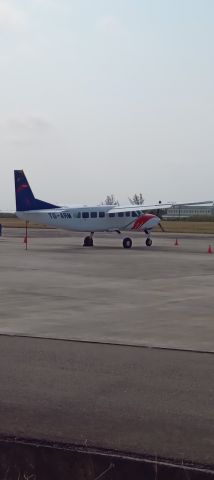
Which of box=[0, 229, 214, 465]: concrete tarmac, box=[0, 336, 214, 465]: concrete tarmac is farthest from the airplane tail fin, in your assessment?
box=[0, 336, 214, 465]: concrete tarmac

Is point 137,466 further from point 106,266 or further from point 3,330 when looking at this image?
point 106,266

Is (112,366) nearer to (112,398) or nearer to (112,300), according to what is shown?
(112,398)

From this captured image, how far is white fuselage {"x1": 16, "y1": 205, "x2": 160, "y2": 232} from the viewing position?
130ft

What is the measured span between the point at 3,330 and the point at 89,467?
6.32 metres

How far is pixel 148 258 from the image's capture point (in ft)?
97.5

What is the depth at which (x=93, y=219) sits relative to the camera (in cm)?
3969

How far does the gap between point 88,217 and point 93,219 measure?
327 mm

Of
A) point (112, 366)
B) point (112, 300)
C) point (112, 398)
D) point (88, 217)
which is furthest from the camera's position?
point (88, 217)

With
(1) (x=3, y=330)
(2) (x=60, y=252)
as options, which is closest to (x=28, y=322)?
(1) (x=3, y=330)

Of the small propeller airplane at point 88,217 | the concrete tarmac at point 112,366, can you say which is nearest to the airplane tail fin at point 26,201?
the small propeller airplane at point 88,217

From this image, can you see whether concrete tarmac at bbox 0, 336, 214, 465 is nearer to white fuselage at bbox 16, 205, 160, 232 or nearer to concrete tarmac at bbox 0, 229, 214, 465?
concrete tarmac at bbox 0, 229, 214, 465

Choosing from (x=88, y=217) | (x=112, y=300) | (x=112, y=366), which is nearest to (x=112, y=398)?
(x=112, y=366)

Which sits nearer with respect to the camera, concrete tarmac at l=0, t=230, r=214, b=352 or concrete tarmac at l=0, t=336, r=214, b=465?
concrete tarmac at l=0, t=336, r=214, b=465

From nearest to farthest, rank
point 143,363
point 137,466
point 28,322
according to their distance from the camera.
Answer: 1. point 137,466
2. point 143,363
3. point 28,322
